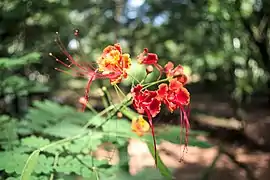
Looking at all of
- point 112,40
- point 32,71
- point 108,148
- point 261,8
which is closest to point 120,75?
point 108,148

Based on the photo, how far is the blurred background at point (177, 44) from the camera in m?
1.82

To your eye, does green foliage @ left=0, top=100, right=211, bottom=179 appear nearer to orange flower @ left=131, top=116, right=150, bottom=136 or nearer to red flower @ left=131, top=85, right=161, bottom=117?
orange flower @ left=131, top=116, right=150, bottom=136

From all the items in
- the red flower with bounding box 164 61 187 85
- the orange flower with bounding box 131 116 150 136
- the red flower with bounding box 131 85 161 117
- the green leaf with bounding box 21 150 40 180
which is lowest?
the green leaf with bounding box 21 150 40 180

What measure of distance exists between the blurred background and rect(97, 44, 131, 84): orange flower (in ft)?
1.94

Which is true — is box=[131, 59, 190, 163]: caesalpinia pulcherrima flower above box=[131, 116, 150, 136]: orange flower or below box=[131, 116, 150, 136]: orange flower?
above

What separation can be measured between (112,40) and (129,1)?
318 millimetres

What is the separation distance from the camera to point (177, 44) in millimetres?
2523

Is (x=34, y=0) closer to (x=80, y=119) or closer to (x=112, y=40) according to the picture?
(x=80, y=119)

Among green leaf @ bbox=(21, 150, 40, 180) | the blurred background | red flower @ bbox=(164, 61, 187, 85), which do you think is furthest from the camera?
the blurred background

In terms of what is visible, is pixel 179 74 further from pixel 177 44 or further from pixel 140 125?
pixel 177 44

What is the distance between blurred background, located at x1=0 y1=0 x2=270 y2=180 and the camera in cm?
182

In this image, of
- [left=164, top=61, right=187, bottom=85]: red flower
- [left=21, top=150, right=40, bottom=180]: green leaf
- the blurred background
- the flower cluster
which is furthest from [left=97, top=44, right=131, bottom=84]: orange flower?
the blurred background

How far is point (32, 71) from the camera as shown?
2328 millimetres

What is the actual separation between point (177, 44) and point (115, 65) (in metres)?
1.68
